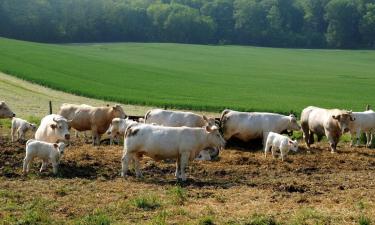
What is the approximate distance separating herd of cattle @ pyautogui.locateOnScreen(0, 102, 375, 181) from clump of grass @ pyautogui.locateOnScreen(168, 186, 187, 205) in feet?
6.65

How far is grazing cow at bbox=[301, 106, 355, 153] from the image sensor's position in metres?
22.0

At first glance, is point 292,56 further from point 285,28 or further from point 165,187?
point 165,187

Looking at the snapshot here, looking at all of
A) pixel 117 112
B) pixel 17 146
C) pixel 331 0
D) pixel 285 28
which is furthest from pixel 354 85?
pixel 331 0

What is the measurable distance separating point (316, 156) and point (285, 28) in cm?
11934

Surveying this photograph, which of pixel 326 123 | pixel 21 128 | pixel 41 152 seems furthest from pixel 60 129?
pixel 326 123

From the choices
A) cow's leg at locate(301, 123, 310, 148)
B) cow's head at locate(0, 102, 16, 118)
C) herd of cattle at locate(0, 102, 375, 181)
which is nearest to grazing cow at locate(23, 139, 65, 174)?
herd of cattle at locate(0, 102, 375, 181)

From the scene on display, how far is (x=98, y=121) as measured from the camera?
75.7ft

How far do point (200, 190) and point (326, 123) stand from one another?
9786 millimetres

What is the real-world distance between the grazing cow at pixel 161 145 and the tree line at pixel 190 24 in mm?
101212

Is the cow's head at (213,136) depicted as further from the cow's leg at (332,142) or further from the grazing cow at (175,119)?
the cow's leg at (332,142)

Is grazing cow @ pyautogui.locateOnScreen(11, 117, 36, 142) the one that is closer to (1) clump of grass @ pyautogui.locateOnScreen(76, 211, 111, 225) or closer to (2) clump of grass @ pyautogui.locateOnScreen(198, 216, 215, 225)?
(1) clump of grass @ pyautogui.locateOnScreen(76, 211, 111, 225)

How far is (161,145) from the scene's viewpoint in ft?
51.5

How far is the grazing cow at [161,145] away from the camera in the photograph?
15.7 meters

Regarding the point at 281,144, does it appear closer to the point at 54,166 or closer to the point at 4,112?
the point at 54,166
